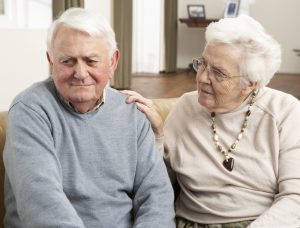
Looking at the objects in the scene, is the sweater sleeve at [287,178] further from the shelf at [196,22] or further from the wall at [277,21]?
the wall at [277,21]

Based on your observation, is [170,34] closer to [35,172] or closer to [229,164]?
[229,164]

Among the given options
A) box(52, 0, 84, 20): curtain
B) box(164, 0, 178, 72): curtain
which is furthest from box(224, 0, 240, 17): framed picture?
box(52, 0, 84, 20): curtain

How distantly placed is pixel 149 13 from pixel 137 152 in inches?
273

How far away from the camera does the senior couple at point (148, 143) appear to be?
1274mm

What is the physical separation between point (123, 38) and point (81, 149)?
191 inches

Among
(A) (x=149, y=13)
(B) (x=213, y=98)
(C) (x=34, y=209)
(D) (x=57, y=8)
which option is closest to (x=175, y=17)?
(A) (x=149, y=13)

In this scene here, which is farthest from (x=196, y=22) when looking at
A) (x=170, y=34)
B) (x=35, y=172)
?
(x=35, y=172)

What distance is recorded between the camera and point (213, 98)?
1614mm

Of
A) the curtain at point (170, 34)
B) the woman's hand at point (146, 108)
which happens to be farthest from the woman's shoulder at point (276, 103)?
the curtain at point (170, 34)

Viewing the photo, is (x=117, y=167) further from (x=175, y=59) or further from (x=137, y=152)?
(x=175, y=59)

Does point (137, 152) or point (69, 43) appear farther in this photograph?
point (137, 152)

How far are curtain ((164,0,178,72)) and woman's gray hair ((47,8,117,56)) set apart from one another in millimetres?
7079

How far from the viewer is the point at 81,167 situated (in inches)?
54.6

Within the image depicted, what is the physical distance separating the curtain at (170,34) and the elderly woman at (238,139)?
6.80 metres
